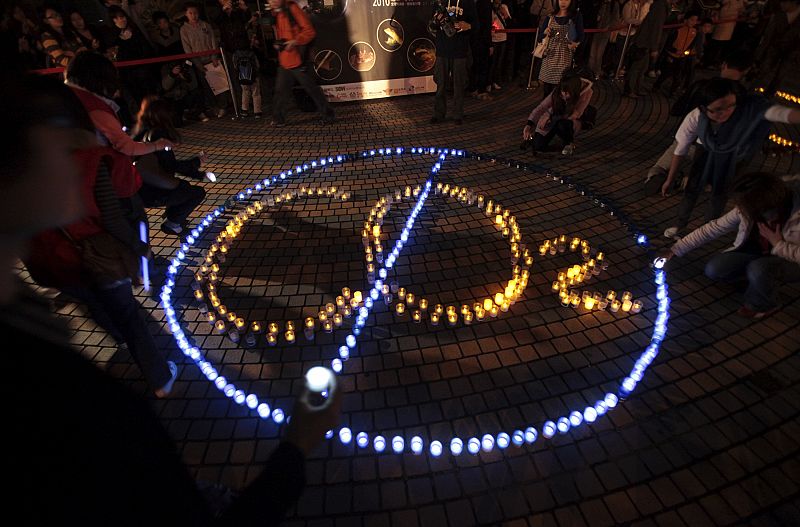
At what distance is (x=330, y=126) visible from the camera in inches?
387

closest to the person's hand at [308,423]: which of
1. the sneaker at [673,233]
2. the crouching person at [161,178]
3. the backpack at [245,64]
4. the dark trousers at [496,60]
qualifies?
the crouching person at [161,178]

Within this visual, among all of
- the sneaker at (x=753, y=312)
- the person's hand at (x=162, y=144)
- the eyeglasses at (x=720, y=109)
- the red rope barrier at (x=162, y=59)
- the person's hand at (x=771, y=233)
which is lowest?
the sneaker at (x=753, y=312)

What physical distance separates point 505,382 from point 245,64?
9.39 m

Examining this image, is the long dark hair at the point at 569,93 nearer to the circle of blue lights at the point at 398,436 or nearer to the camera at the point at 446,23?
the circle of blue lights at the point at 398,436

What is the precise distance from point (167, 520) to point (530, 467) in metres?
2.67

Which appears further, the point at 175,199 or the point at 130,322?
the point at 175,199

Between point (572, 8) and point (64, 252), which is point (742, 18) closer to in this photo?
point (572, 8)

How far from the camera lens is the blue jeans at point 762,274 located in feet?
13.3

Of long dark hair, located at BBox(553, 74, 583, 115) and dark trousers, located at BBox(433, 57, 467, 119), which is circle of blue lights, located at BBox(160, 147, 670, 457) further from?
dark trousers, located at BBox(433, 57, 467, 119)

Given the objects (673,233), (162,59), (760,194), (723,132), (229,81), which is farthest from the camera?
(229,81)

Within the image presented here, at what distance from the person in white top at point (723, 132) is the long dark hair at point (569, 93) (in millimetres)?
2300

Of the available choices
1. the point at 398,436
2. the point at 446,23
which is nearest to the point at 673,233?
the point at 398,436

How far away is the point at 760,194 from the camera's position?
12.6 ft

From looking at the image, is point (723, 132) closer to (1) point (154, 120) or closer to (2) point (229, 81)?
(1) point (154, 120)
